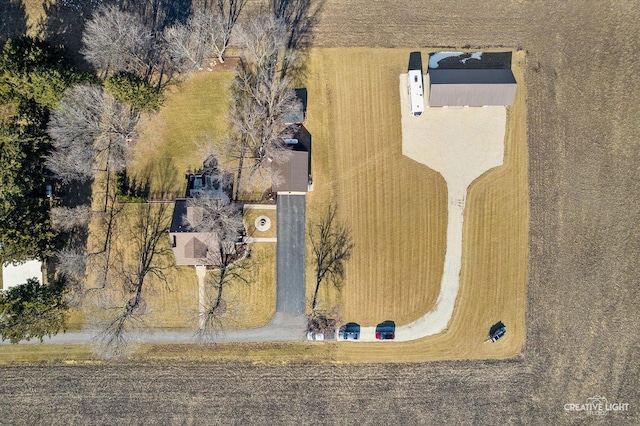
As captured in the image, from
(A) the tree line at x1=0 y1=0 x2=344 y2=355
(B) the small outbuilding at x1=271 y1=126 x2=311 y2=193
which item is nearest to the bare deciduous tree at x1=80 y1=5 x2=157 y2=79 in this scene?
(A) the tree line at x1=0 y1=0 x2=344 y2=355

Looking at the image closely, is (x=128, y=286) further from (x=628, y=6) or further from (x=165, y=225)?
(x=628, y=6)

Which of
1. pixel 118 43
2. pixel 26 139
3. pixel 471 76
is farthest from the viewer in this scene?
pixel 471 76

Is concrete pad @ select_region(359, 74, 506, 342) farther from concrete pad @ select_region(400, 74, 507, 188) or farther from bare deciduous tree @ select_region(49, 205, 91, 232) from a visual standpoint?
bare deciduous tree @ select_region(49, 205, 91, 232)

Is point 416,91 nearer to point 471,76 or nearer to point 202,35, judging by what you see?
point 471,76

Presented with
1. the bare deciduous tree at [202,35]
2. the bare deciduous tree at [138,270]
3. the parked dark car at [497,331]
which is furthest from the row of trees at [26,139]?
the parked dark car at [497,331]

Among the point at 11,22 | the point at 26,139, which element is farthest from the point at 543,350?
the point at 11,22

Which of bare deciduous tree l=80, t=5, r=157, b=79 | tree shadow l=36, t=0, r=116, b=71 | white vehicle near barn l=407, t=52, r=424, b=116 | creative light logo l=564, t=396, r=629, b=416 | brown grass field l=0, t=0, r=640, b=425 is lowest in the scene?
creative light logo l=564, t=396, r=629, b=416

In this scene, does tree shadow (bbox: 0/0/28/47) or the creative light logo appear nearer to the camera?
the creative light logo

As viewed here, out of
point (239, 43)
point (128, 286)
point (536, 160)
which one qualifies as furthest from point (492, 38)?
point (128, 286)
